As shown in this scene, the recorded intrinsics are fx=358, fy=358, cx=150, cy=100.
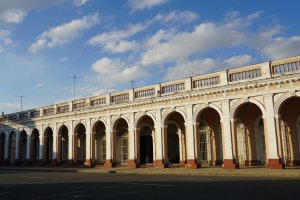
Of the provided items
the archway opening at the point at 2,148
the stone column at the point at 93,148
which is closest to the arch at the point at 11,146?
the archway opening at the point at 2,148

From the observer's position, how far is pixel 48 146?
1523 inches

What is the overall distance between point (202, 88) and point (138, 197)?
14661 mm

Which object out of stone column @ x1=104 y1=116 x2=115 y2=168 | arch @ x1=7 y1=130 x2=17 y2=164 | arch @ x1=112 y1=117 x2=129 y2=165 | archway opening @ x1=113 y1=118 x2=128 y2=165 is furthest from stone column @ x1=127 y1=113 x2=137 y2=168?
arch @ x1=7 y1=130 x2=17 y2=164

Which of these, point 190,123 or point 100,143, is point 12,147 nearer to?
point 100,143

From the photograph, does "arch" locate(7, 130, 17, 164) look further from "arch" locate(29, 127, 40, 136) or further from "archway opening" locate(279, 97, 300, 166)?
"archway opening" locate(279, 97, 300, 166)

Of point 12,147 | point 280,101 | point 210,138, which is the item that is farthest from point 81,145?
point 280,101

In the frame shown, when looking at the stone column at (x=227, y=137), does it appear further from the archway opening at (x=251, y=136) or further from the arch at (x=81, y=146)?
the arch at (x=81, y=146)

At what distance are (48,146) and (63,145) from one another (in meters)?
2.38

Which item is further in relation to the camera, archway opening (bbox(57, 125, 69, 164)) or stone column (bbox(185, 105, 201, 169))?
archway opening (bbox(57, 125, 69, 164))

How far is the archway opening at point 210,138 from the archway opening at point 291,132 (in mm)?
5103

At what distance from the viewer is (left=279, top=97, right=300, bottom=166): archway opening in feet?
73.5

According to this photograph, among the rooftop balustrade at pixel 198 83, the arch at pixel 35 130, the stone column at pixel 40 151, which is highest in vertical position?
the rooftop balustrade at pixel 198 83

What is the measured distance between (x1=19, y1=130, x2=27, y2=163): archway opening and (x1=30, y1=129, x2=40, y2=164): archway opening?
1.35 metres

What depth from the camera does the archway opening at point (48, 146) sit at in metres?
36.4
